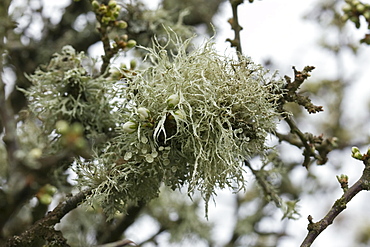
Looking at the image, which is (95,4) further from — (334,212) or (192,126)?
(334,212)

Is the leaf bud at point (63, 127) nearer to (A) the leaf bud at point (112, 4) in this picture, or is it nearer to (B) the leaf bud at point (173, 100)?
(B) the leaf bud at point (173, 100)

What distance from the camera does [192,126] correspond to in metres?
0.88

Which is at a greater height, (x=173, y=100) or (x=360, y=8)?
(x=360, y=8)

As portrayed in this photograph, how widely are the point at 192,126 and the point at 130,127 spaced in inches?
4.0

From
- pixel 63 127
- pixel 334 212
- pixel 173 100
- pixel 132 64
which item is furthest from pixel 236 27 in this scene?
pixel 63 127

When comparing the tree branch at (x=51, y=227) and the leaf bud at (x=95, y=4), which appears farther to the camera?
the leaf bud at (x=95, y=4)

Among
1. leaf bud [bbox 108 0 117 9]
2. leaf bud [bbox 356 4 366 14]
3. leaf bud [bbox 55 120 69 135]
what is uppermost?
leaf bud [bbox 356 4 366 14]

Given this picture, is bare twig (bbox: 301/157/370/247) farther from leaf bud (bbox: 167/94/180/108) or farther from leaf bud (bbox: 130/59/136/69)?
leaf bud (bbox: 130/59/136/69)

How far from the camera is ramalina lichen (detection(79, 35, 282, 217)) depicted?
34.7 inches

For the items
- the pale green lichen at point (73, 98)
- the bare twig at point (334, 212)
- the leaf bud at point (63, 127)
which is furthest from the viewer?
the pale green lichen at point (73, 98)

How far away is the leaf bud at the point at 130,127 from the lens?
89cm

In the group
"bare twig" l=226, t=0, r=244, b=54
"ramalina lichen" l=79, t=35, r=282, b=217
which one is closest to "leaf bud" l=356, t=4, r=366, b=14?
"bare twig" l=226, t=0, r=244, b=54

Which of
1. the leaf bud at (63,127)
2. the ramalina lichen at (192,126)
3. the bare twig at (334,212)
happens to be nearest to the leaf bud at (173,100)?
the ramalina lichen at (192,126)

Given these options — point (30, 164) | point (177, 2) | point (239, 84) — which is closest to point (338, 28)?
point (177, 2)
